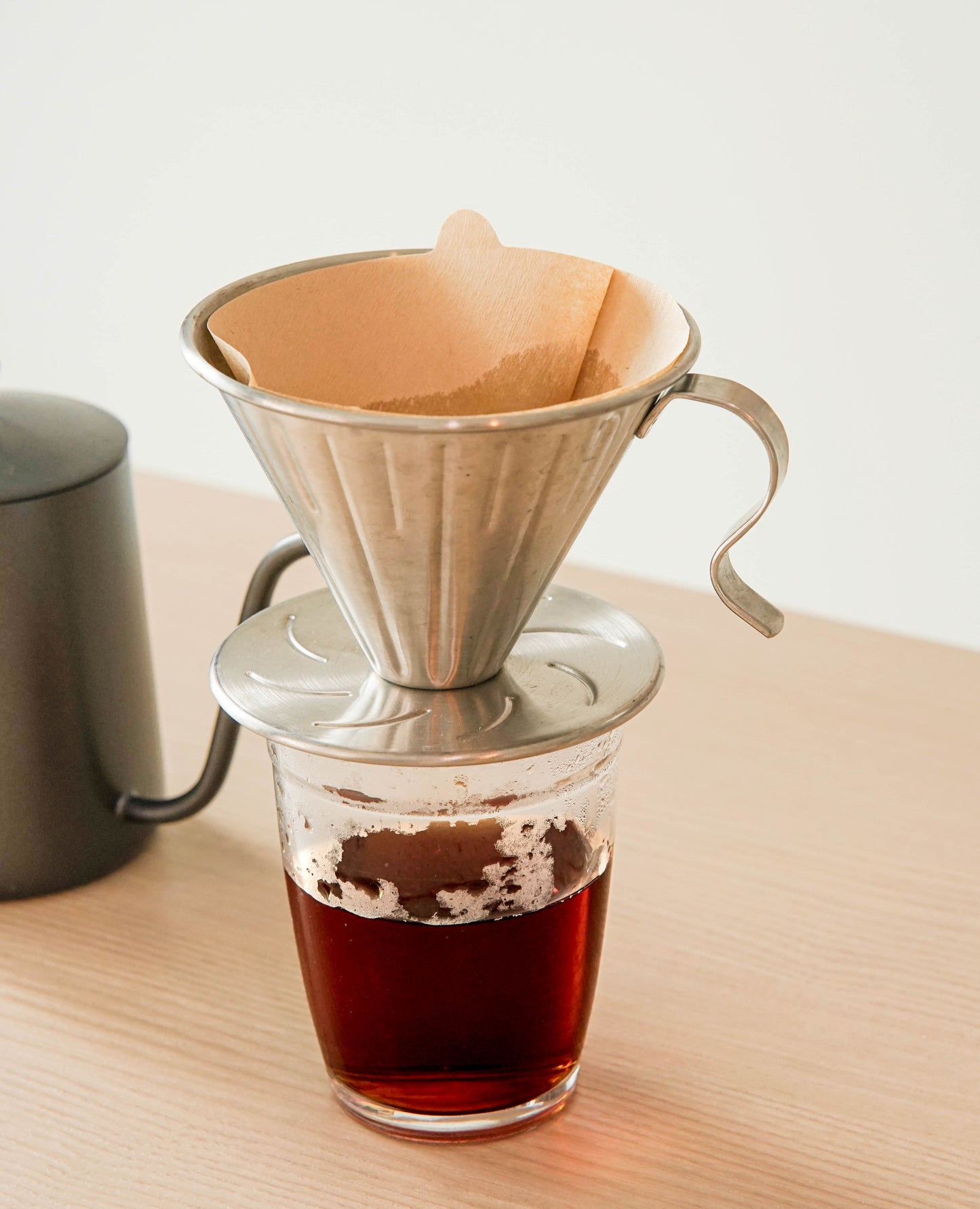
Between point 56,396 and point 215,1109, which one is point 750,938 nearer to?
point 215,1109

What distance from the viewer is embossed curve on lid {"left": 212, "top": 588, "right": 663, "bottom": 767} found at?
1.59 ft

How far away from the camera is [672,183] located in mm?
1741

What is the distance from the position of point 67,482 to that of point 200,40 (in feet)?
5.22

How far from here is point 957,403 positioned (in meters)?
1.72

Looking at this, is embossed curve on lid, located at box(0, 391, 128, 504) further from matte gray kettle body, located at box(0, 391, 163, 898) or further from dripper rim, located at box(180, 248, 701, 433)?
dripper rim, located at box(180, 248, 701, 433)

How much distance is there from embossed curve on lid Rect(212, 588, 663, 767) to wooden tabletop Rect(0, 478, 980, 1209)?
181mm

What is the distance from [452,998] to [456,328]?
0.84 ft

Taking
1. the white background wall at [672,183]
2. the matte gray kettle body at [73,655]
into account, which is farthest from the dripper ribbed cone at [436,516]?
the white background wall at [672,183]

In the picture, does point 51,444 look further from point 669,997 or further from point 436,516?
point 669,997

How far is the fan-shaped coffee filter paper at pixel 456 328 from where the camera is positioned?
20.1 inches

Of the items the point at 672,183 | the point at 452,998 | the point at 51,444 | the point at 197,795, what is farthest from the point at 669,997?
the point at 672,183

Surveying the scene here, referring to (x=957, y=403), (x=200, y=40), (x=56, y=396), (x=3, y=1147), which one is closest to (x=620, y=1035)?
(x=3, y=1147)

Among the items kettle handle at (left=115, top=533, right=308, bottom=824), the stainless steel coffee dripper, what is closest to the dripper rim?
the stainless steel coffee dripper

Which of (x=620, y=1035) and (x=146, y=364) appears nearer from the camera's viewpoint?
(x=620, y=1035)
